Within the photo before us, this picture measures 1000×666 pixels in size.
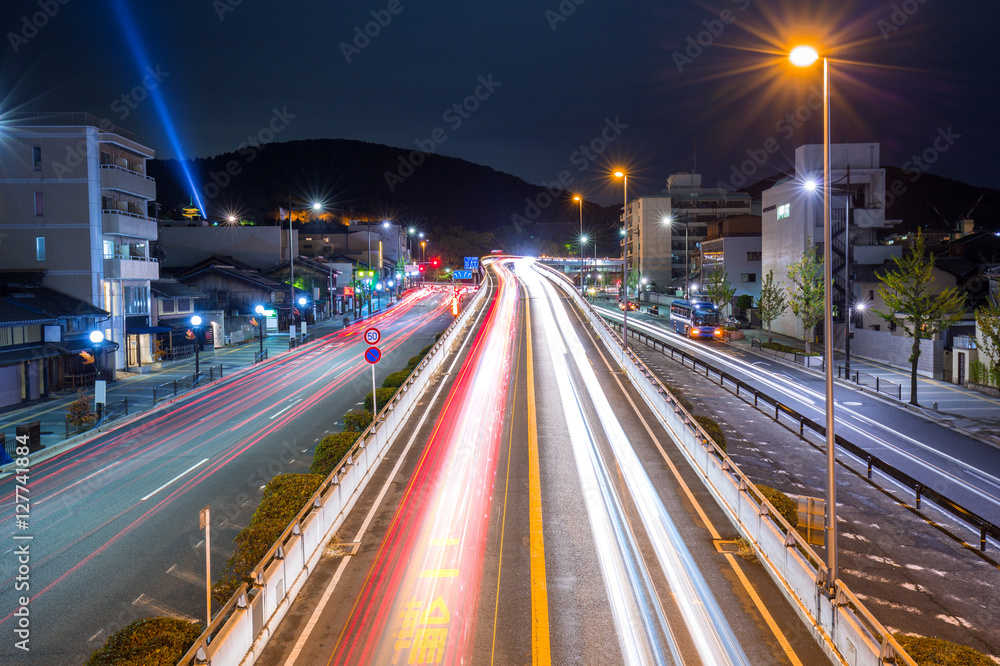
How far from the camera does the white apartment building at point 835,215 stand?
188ft

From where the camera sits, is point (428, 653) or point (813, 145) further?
point (813, 145)

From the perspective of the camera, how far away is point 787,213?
61.2m

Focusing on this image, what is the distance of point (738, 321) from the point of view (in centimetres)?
7044

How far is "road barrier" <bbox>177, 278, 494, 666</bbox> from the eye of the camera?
28.3ft

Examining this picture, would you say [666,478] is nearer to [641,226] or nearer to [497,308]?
[497,308]

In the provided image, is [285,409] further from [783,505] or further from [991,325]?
[991,325]

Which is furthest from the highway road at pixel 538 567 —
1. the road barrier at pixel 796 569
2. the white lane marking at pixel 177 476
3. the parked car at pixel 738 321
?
the parked car at pixel 738 321

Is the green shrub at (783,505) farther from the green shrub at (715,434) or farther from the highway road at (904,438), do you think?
the highway road at (904,438)

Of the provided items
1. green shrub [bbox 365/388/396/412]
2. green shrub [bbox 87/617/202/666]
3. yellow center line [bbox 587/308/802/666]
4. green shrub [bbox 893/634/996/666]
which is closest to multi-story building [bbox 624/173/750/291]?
green shrub [bbox 365/388/396/412]

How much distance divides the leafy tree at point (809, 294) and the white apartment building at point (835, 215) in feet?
8.92

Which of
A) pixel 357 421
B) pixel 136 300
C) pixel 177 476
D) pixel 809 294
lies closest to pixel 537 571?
pixel 357 421

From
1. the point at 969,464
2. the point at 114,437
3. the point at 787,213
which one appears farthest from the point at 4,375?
the point at 787,213

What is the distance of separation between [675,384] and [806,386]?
7366mm

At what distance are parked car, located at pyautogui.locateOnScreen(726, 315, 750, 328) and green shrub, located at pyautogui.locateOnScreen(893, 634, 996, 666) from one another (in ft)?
187
